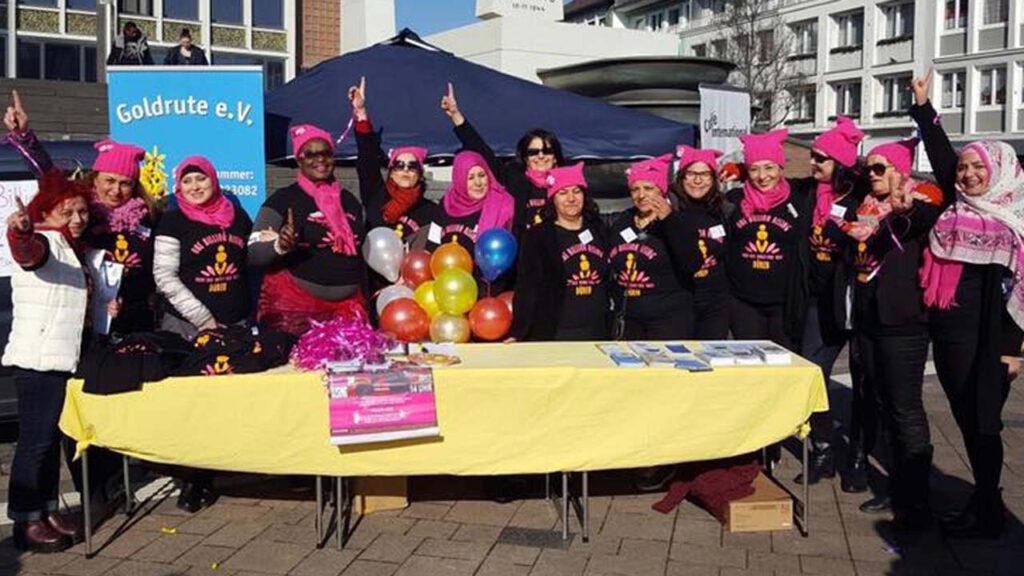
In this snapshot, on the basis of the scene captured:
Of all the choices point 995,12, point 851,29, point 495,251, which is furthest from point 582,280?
point 851,29

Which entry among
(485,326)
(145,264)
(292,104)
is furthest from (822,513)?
(292,104)

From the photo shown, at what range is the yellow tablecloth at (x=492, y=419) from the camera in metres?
4.20

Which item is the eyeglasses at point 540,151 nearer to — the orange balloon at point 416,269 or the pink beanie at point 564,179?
the pink beanie at point 564,179

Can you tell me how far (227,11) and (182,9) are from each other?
1481 mm

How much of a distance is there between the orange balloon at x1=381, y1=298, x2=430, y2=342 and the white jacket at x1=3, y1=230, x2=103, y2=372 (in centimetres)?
150

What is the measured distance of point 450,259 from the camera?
17.4ft

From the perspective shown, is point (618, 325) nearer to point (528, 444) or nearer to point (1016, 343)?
point (528, 444)

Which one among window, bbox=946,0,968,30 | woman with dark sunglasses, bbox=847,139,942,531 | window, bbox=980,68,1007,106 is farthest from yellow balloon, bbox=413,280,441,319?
window, bbox=946,0,968,30

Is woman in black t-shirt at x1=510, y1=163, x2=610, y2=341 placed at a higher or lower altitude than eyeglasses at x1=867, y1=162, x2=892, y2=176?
lower

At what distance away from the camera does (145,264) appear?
4.69 m

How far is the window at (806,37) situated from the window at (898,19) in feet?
12.9

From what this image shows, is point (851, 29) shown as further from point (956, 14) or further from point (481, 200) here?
point (481, 200)

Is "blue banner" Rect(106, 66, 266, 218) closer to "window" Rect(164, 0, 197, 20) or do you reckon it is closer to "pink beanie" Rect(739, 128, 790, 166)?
"pink beanie" Rect(739, 128, 790, 166)

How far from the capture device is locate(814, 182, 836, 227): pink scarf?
5176mm
